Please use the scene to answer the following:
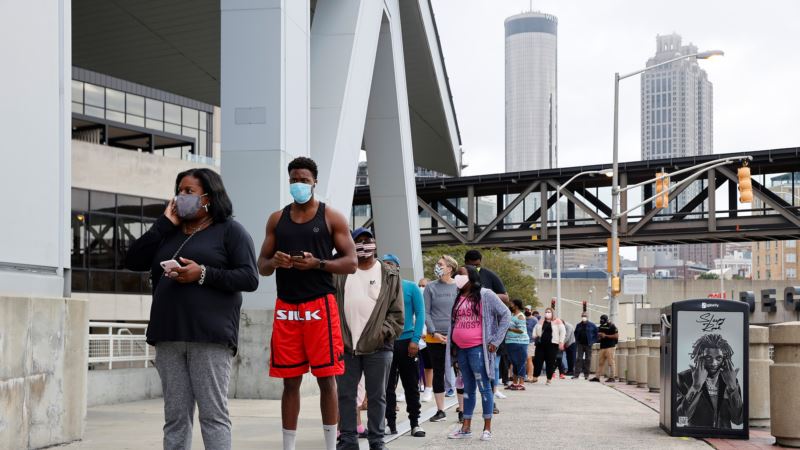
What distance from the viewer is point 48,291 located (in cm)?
873

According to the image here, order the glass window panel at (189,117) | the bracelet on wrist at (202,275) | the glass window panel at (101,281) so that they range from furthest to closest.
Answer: the glass window panel at (189,117)
the glass window panel at (101,281)
the bracelet on wrist at (202,275)

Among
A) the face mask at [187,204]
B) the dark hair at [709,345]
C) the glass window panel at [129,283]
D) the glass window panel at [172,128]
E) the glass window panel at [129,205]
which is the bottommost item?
the glass window panel at [129,283]

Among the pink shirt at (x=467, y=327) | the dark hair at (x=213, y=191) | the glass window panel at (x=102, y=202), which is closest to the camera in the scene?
the dark hair at (x=213, y=191)

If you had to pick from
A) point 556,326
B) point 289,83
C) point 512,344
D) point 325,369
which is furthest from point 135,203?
point 325,369

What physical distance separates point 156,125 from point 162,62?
27894 mm

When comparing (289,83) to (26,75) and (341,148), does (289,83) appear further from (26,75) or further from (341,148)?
(26,75)

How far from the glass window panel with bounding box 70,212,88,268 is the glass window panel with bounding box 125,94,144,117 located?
48.5ft

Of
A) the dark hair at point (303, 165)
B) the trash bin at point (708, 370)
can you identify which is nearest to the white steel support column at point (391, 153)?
the trash bin at point (708, 370)

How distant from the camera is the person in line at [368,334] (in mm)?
8172

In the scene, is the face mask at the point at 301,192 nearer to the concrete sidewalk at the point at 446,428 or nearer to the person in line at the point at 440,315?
the concrete sidewalk at the point at 446,428

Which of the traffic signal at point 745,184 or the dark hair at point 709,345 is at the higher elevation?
the traffic signal at point 745,184

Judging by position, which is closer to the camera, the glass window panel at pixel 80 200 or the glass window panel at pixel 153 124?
the glass window panel at pixel 80 200

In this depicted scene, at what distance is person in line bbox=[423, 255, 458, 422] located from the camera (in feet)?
39.5

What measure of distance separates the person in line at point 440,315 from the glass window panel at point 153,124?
44.6 m
